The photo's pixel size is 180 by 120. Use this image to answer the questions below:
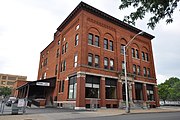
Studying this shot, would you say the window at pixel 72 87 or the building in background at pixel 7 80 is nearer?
the window at pixel 72 87

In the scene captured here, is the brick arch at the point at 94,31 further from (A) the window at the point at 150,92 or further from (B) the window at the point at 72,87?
(A) the window at the point at 150,92

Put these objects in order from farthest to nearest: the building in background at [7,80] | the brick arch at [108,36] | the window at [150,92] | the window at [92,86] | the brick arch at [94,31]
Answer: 1. the building in background at [7,80]
2. the window at [150,92]
3. the brick arch at [108,36]
4. the brick arch at [94,31]
5. the window at [92,86]

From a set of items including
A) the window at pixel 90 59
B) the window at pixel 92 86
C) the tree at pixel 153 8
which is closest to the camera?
the tree at pixel 153 8

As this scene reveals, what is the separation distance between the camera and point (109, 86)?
27094 millimetres

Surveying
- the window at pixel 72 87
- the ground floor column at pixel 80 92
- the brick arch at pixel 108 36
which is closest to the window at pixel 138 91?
the brick arch at pixel 108 36

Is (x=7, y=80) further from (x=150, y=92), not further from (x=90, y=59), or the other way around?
(x=150, y=92)

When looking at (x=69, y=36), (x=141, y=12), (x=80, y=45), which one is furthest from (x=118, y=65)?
(x=141, y=12)

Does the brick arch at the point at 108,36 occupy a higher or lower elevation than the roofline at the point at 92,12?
lower

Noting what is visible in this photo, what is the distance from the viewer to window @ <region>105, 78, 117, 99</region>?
2694cm

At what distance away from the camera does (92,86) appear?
81.6 feet

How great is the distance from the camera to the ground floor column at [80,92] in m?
22.4

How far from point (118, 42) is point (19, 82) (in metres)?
34.5

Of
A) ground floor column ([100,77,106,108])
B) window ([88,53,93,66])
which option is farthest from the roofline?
ground floor column ([100,77,106,108])

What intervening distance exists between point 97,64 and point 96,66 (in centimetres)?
46
